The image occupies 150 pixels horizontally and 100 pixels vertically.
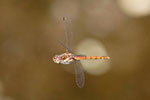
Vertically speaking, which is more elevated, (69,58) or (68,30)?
(68,30)

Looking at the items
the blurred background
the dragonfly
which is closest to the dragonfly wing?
the dragonfly

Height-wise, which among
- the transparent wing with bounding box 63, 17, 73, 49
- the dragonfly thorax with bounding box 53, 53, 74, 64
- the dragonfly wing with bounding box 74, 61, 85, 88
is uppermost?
the transparent wing with bounding box 63, 17, 73, 49

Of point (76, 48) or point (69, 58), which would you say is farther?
point (76, 48)

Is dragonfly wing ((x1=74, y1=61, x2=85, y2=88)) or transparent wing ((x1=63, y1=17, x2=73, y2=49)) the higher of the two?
transparent wing ((x1=63, y1=17, x2=73, y2=49))

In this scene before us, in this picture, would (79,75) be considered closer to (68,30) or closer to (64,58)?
(64,58)


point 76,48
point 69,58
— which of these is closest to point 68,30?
point 69,58

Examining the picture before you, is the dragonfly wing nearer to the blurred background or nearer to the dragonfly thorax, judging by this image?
the dragonfly thorax

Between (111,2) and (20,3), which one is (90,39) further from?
(20,3)

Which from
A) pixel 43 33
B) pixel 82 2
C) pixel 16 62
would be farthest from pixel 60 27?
pixel 16 62
